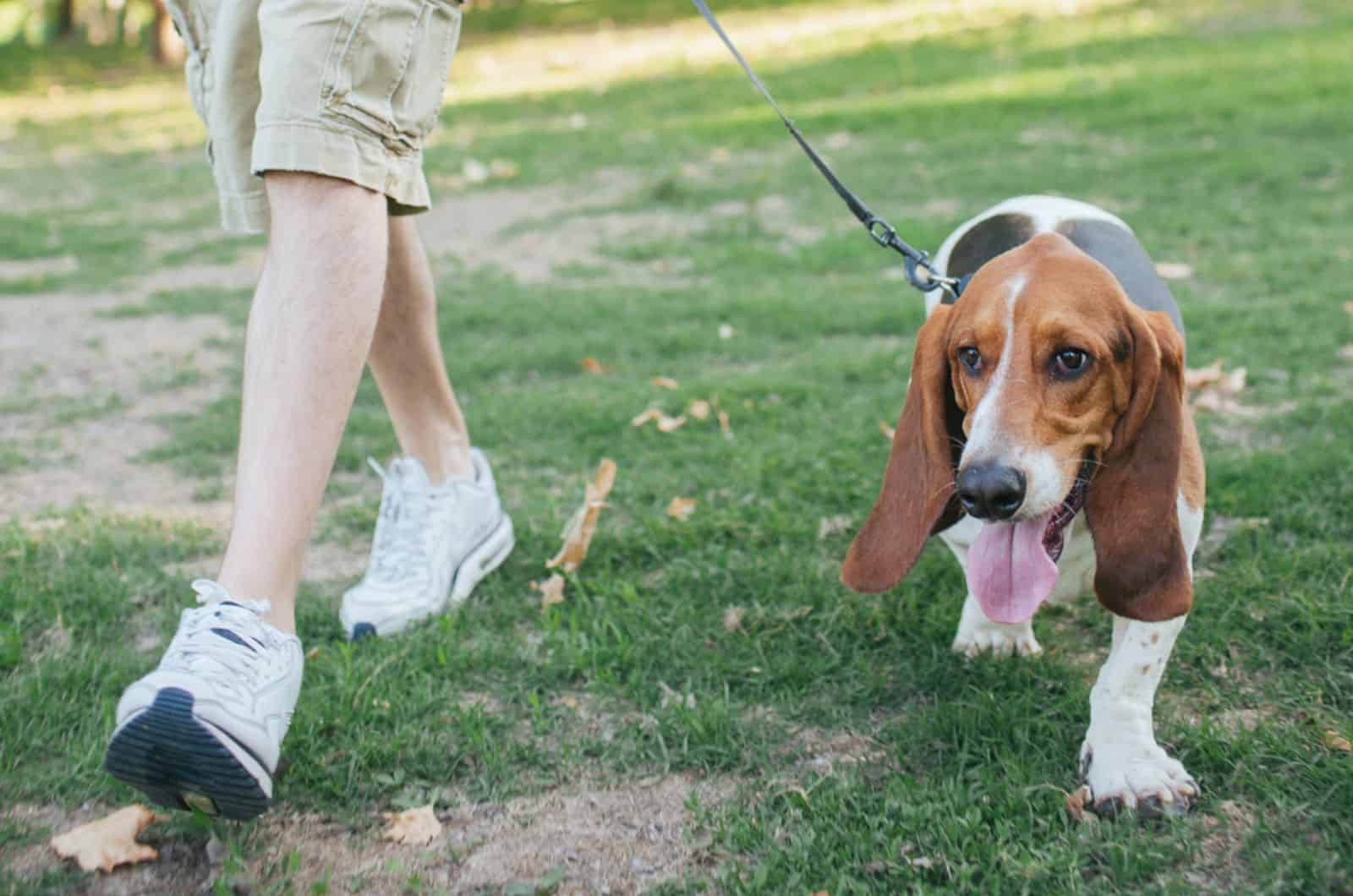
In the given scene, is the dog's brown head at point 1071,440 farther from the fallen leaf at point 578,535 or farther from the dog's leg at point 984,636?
the fallen leaf at point 578,535

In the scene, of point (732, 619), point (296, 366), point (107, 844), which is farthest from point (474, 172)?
point (107, 844)

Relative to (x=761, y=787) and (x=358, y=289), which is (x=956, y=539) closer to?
(x=761, y=787)

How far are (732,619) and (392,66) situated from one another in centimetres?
150

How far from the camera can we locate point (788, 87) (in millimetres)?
13664

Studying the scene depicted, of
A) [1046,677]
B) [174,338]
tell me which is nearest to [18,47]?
[174,338]

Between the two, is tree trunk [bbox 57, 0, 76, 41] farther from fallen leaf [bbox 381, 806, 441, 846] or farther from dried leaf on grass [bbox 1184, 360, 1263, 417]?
fallen leaf [bbox 381, 806, 441, 846]

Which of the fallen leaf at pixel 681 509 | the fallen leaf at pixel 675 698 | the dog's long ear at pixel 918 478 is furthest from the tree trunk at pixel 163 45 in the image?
the dog's long ear at pixel 918 478

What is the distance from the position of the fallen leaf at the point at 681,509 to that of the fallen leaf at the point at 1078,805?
1.64m

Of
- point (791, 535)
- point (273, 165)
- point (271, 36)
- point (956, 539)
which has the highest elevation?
point (271, 36)

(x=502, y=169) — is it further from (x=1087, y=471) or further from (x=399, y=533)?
(x=1087, y=471)

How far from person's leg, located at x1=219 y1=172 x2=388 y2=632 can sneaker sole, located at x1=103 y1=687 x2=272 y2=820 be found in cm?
32

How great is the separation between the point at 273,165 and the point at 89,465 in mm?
2504

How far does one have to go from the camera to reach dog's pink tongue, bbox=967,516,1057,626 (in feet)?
7.92

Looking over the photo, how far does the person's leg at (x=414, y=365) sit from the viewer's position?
333cm
